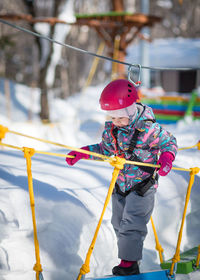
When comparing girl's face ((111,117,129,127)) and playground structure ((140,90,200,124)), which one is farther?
playground structure ((140,90,200,124))

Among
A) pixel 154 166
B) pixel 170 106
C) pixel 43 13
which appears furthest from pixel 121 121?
pixel 170 106

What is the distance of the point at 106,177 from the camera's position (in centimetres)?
288

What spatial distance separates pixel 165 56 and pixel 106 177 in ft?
41.7

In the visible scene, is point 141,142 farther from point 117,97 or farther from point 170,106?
point 170,106

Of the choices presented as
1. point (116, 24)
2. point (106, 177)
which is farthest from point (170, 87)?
point (106, 177)

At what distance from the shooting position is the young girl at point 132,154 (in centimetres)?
189

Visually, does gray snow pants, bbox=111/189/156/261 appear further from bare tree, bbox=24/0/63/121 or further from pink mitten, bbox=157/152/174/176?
bare tree, bbox=24/0/63/121

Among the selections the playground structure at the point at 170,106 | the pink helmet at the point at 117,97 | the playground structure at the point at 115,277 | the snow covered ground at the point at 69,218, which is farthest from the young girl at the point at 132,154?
the playground structure at the point at 170,106

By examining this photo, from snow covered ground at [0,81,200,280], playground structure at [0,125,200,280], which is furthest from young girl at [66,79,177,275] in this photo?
snow covered ground at [0,81,200,280]

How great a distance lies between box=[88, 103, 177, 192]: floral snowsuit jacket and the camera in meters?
1.93

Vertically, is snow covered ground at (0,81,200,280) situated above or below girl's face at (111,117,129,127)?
below

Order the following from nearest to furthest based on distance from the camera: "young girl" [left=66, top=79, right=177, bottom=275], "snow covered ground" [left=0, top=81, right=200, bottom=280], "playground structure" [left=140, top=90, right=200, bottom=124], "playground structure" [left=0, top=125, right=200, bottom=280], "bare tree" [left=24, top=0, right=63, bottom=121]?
"playground structure" [left=0, top=125, right=200, bottom=280] < "young girl" [left=66, top=79, right=177, bottom=275] < "snow covered ground" [left=0, top=81, right=200, bottom=280] < "bare tree" [left=24, top=0, right=63, bottom=121] < "playground structure" [left=140, top=90, right=200, bottom=124]

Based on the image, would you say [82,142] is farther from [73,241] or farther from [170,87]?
[170,87]

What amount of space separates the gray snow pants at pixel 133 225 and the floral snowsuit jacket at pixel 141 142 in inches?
3.8
